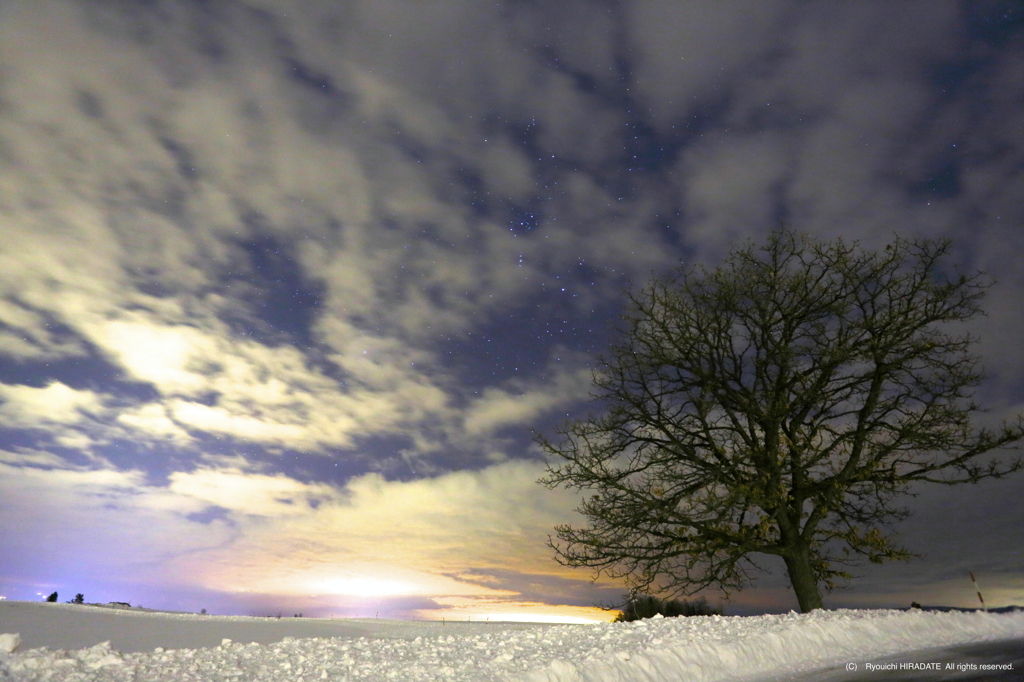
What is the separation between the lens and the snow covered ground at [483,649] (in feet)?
26.5

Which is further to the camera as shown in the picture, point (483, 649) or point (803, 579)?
point (803, 579)

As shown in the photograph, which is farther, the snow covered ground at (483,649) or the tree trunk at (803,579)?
the tree trunk at (803,579)

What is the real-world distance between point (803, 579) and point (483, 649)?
10900mm

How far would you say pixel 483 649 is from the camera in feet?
32.8

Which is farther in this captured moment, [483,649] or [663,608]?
[663,608]

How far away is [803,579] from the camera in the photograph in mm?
16922

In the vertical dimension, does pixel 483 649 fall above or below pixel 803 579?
below

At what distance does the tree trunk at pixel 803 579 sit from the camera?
16641 mm

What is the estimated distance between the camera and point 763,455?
17.3m

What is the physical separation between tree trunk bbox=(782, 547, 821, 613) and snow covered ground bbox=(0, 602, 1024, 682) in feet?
7.76

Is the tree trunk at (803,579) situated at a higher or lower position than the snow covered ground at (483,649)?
higher

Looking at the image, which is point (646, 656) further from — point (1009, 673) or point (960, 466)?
point (960, 466)

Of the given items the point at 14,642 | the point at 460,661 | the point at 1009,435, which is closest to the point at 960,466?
the point at 1009,435

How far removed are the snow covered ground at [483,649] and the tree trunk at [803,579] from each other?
7.76 ft
